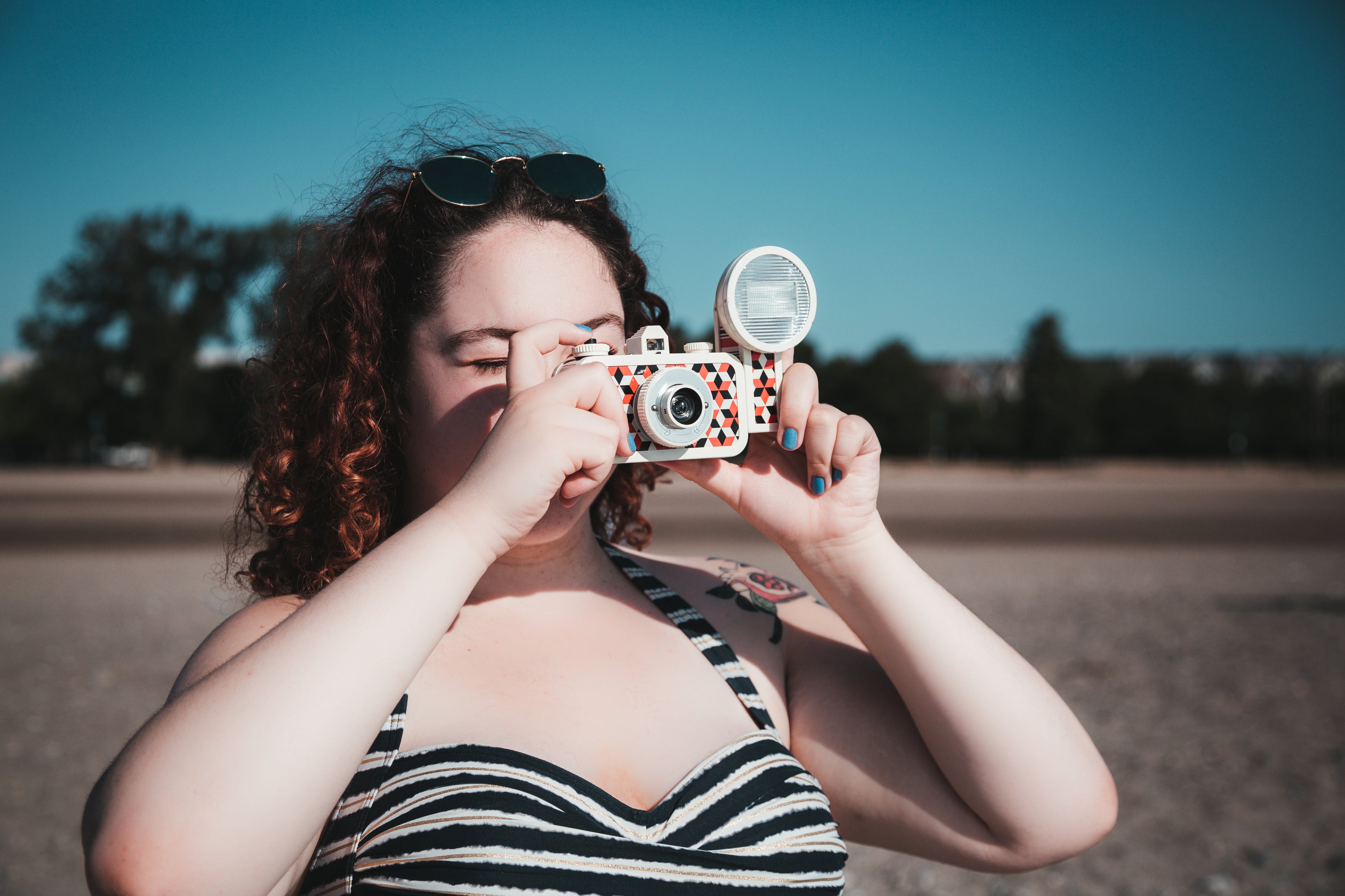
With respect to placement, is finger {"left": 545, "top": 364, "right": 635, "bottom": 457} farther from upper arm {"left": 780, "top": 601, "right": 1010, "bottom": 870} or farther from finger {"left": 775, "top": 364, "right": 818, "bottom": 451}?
upper arm {"left": 780, "top": 601, "right": 1010, "bottom": 870}

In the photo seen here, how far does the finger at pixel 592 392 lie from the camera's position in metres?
1.62

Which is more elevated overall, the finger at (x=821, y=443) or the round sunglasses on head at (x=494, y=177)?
the round sunglasses on head at (x=494, y=177)

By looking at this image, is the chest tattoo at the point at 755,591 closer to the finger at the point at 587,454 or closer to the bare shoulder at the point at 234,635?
the finger at the point at 587,454

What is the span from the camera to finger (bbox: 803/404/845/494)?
185cm

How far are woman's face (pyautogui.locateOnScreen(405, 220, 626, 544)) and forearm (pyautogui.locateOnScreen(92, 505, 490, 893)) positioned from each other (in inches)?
17.9

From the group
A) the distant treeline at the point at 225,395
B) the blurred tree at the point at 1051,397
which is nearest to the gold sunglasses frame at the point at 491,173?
the distant treeline at the point at 225,395

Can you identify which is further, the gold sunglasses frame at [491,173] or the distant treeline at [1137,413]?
the distant treeline at [1137,413]

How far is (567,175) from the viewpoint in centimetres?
215

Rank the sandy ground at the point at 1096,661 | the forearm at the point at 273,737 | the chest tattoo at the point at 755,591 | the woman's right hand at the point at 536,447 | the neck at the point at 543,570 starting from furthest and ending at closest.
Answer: the sandy ground at the point at 1096,661
the chest tattoo at the point at 755,591
the neck at the point at 543,570
the woman's right hand at the point at 536,447
the forearm at the point at 273,737

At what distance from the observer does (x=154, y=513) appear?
82.5 ft

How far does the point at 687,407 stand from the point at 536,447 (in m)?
0.46

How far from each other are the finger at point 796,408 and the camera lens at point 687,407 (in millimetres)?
193

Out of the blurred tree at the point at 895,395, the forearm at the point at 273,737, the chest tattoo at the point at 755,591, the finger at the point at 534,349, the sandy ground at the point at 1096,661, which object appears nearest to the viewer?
the forearm at the point at 273,737

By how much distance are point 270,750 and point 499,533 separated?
501 millimetres
